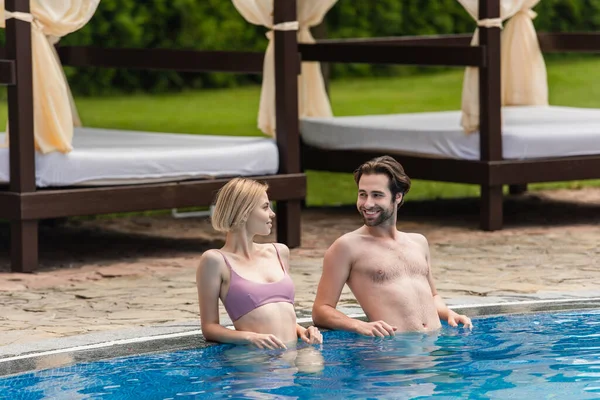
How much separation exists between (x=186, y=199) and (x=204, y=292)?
118 inches

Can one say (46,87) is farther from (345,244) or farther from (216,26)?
(216,26)

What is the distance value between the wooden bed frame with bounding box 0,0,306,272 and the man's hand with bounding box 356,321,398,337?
2.77 metres

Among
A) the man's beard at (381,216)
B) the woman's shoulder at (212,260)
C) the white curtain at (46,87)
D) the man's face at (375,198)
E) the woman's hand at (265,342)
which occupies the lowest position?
the woman's hand at (265,342)

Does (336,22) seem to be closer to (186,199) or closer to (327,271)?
(186,199)

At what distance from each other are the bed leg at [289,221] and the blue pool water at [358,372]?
3047mm

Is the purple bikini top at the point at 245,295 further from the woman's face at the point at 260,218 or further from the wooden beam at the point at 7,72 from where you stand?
the wooden beam at the point at 7,72

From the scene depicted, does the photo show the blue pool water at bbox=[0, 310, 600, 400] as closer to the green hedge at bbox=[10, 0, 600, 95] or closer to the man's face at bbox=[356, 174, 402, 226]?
the man's face at bbox=[356, 174, 402, 226]

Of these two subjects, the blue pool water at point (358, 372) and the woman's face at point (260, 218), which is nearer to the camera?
the blue pool water at point (358, 372)

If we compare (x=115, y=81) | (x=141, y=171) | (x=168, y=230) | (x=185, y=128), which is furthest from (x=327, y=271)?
(x=115, y=81)

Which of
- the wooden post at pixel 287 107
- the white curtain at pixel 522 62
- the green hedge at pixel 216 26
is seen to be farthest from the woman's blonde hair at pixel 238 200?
the green hedge at pixel 216 26

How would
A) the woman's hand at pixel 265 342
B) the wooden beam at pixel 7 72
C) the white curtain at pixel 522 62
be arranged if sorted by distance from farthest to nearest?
the white curtain at pixel 522 62 → the wooden beam at pixel 7 72 → the woman's hand at pixel 265 342

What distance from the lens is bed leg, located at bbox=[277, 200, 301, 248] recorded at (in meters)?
8.52

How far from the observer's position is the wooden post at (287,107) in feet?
27.4

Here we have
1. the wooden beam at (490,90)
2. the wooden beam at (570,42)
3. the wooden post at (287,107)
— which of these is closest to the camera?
the wooden post at (287,107)
